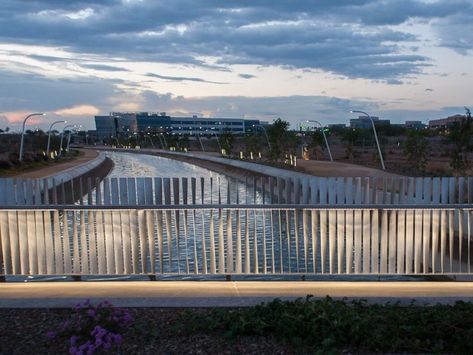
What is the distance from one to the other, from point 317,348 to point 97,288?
3139mm

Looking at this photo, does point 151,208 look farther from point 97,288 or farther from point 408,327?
point 408,327

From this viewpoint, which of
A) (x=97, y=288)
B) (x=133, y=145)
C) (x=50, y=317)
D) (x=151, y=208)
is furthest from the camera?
(x=133, y=145)

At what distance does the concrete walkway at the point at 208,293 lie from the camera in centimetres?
500

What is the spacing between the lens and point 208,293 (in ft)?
17.8

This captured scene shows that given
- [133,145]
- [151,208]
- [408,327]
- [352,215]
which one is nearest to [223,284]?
[151,208]

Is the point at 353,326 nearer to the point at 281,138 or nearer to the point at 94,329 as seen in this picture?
the point at 94,329

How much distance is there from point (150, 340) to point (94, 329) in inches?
19.6

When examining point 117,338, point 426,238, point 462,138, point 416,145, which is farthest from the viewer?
point 416,145

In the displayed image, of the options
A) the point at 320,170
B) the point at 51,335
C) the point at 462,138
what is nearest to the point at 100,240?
the point at 51,335

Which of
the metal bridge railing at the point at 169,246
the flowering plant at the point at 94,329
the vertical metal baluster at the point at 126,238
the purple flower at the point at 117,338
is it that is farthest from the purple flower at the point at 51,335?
the vertical metal baluster at the point at 126,238

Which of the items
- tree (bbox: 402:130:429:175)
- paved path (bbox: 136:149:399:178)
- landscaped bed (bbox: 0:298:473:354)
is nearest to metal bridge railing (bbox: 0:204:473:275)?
landscaped bed (bbox: 0:298:473:354)

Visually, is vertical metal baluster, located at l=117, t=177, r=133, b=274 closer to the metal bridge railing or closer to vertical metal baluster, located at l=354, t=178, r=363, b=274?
the metal bridge railing

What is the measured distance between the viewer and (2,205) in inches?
248

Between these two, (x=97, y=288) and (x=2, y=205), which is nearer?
(x=97, y=288)
